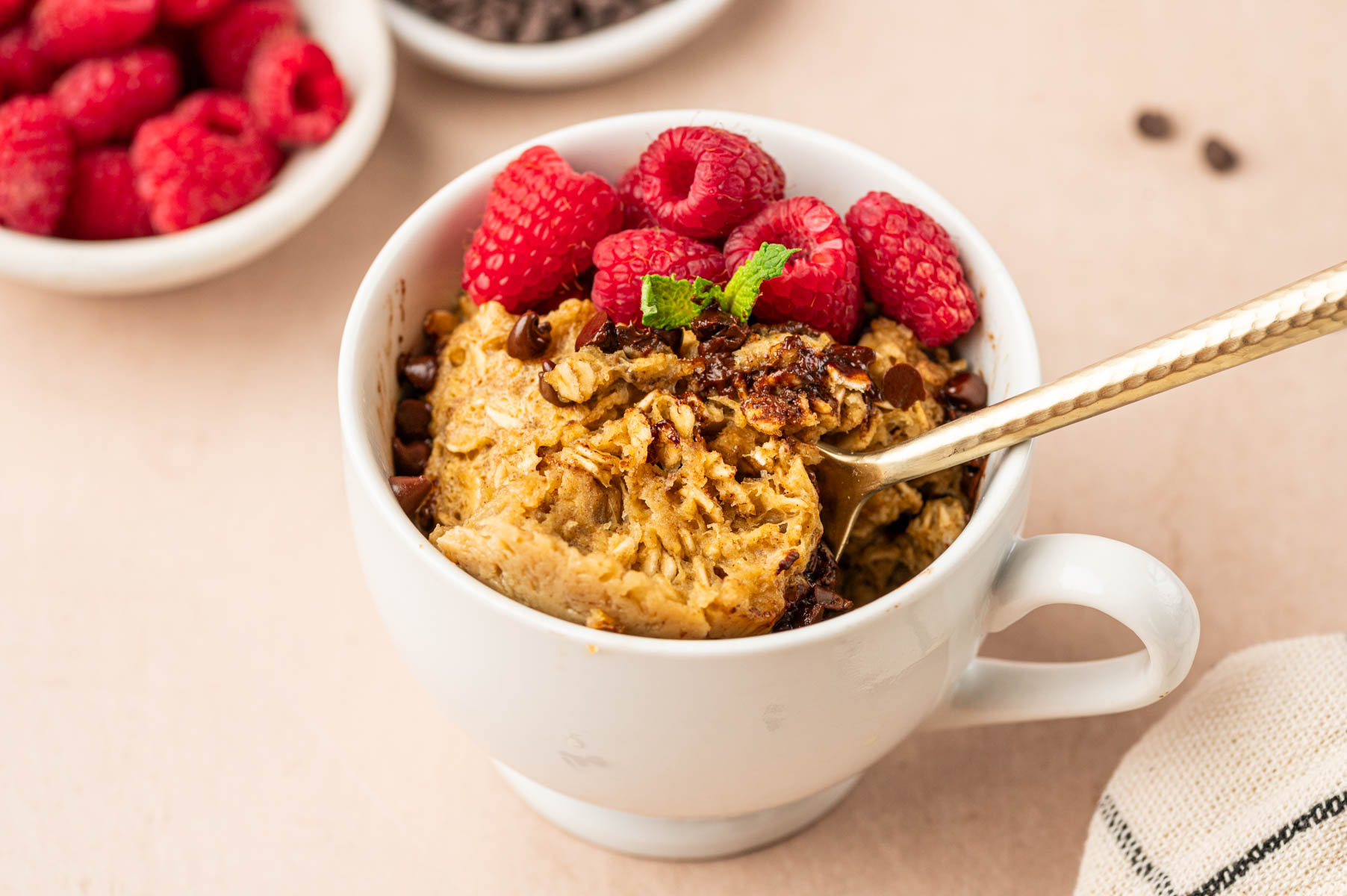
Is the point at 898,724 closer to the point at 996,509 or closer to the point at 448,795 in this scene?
the point at 996,509

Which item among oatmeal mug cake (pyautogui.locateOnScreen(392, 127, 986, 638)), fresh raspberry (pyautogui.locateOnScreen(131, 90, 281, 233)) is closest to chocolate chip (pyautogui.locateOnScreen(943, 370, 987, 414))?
oatmeal mug cake (pyautogui.locateOnScreen(392, 127, 986, 638))

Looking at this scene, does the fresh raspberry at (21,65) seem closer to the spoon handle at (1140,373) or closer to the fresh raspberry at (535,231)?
the fresh raspberry at (535,231)

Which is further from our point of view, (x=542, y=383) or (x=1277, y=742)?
(x=1277, y=742)

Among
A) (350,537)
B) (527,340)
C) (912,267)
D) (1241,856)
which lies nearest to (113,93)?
(350,537)

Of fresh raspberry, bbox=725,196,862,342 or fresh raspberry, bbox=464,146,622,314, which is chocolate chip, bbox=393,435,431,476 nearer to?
fresh raspberry, bbox=464,146,622,314

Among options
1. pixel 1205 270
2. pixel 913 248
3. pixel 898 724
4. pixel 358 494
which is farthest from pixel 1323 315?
pixel 1205 270

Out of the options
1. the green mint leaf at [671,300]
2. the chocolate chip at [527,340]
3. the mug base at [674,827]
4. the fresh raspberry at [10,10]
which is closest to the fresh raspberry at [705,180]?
the green mint leaf at [671,300]

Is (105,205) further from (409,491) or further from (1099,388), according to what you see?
(1099,388)
